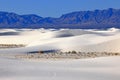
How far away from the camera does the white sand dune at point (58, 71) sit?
12531 millimetres

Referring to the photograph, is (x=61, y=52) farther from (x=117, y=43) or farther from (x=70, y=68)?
A: (x=70, y=68)

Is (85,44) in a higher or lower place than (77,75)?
higher

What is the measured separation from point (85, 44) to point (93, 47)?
1.01 meters

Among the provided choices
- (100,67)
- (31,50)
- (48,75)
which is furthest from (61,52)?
(48,75)

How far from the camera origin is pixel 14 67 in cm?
1337

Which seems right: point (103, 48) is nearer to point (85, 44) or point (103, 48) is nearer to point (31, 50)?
point (85, 44)

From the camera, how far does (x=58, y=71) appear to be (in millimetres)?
13422

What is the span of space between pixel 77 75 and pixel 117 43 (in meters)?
17.7

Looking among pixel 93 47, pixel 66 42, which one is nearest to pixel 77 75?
pixel 93 47

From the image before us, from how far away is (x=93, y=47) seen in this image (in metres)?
30.5

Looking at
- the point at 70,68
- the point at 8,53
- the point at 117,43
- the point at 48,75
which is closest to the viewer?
the point at 48,75

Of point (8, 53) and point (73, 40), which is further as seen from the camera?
point (73, 40)

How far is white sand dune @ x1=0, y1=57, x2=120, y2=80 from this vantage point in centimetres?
1253

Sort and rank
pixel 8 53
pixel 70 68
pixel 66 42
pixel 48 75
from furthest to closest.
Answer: pixel 66 42 → pixel 8 53 → pixel 70 68 → pixel 48 75
